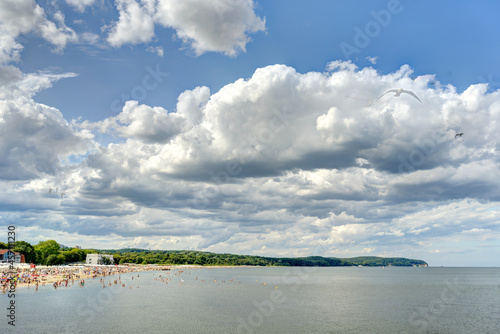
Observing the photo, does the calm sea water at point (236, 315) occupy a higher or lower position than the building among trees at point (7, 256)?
lower

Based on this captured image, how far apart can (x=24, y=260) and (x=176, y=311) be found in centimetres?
15123

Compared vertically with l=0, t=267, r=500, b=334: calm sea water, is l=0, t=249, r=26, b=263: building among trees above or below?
above

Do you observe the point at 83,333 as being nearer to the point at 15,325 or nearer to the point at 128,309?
the point at 15,325

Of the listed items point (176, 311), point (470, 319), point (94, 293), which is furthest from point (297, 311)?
point (94, 293)

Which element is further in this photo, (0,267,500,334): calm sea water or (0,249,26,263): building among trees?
(0,249,26,263): building among trees

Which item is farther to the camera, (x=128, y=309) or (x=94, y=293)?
(x=94, y=293)

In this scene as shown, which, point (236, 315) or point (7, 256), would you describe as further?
point (7, 256)

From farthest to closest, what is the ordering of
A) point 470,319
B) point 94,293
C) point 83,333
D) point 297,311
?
point 94,293 < point 297,311 < point 470,319 < point 83,333

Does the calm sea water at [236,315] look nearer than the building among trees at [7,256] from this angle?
Yes

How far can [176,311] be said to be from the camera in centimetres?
7362

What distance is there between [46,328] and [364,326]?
2002 inches

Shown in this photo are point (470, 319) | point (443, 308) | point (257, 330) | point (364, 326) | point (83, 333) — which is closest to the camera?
point (83, 333)

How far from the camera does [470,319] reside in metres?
69.2

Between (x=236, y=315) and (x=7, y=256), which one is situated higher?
(x=7, y=256)
